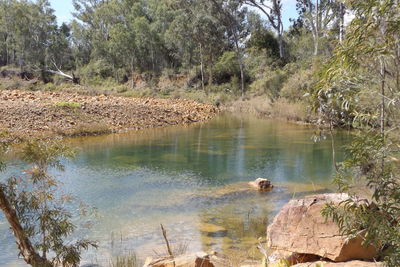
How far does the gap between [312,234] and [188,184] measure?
21.5ft

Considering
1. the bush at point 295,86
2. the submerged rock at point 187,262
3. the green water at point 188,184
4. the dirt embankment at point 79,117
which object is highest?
the bush at point 295,86

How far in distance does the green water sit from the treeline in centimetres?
1230

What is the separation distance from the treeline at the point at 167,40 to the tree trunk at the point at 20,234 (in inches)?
1014

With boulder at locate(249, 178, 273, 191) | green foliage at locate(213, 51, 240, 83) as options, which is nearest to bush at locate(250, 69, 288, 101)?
green foliage at locate(213, 51, 240, 83)

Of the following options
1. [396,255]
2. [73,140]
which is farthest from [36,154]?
[73,140]

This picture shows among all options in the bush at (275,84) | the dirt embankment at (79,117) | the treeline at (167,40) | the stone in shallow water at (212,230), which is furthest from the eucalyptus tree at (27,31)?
the stone in shallow water at (212,230)

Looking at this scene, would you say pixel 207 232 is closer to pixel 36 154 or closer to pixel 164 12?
pixel 36 154

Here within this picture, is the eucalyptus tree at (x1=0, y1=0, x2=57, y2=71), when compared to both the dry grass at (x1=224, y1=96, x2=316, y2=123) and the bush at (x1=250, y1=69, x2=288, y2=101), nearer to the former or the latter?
the dry grass at (x1=224, y1=96, x2=316, y2=123)

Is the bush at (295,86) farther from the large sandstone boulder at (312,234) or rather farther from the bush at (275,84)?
the large sandstone boulder at (312,234)

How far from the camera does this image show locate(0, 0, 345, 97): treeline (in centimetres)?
3931

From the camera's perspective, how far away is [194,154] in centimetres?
1728

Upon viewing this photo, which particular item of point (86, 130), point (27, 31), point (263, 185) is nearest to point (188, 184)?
point (263, 185)

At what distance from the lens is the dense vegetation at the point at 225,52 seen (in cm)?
373

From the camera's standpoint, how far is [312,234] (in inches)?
245
